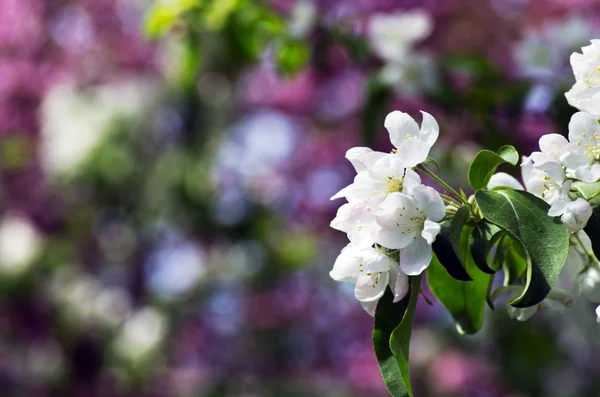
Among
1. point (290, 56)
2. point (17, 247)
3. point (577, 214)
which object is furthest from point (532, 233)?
point (17, 247)

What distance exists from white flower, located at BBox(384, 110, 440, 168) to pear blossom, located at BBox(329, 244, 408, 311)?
0.10 m

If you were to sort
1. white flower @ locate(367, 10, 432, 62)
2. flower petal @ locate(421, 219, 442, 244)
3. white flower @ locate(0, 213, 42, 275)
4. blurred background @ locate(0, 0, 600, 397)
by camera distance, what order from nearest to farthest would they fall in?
flower petal @ locate(421, 219, 442, 244) < white flower @ locate(367, 10, 432, 62) < blurred background @ locate(0, 0, 600, 397) < white flower @ locate(0, 213, 42, 275)

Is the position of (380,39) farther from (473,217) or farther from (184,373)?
(184,373)

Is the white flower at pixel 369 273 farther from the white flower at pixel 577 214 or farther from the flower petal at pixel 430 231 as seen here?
the white flower at pixel 577 214

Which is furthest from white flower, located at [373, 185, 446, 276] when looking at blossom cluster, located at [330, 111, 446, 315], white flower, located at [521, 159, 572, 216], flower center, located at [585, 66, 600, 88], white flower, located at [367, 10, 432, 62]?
white flower, located at [367, 10, 432, 62]

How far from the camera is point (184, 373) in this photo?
5379mm

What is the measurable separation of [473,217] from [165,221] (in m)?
3.96

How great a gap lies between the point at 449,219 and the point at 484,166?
9cm

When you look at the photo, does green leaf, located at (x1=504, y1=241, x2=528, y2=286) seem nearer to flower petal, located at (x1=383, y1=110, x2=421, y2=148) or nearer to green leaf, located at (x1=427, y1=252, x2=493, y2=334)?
green leaf, located at (x1=427, y1=252, x2=493, y2=334)

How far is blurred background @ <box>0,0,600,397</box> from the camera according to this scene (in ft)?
13.4

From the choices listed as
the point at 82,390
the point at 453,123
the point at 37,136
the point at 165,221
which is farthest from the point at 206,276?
the point at 453,123

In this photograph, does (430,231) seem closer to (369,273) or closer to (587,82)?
(369,273)

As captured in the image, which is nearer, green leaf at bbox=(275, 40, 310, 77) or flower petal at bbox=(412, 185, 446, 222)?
flower petal at bbox=(412, 185, 446, 222)

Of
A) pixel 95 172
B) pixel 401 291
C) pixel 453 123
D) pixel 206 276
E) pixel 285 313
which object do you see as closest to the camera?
pixel 401 291
